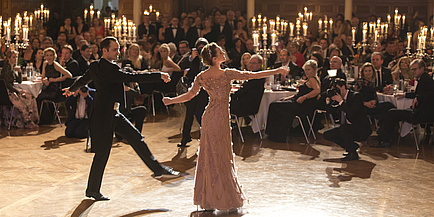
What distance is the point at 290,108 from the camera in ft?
26.8

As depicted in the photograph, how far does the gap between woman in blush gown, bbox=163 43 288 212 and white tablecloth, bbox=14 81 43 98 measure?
194 inches

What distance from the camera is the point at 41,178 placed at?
6012 millimetres

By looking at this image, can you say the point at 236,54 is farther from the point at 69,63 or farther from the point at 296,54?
the point at 69,63

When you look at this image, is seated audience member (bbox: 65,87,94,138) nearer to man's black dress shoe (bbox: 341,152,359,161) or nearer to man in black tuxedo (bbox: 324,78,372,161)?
man in black tuxedo (bbox: 324,78,372,161)

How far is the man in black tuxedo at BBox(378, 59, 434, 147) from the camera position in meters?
7.56

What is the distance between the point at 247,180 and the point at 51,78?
4.44 m

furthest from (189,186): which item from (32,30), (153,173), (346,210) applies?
(32,30)

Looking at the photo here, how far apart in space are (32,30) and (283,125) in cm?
1007

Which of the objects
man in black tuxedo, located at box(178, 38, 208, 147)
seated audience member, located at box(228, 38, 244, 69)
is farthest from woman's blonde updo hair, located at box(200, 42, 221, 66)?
seated audience member, located at box(228, 38, 244, 69)

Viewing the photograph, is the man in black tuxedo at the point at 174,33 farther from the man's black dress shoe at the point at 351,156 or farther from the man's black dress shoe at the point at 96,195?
the man's black dress shoe at the point at 96,195

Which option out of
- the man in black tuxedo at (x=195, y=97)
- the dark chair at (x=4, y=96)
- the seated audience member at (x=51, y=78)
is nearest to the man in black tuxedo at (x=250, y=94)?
the man in black tuxedo at (x=195, y=97)

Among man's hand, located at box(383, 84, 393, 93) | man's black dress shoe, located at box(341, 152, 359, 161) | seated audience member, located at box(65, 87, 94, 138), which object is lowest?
man's black dress shoe, located at box(341, 152, 359, 161)

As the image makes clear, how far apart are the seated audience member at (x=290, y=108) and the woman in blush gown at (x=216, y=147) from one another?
127 inches

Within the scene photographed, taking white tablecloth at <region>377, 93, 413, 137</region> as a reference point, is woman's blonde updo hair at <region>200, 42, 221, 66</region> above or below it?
above
